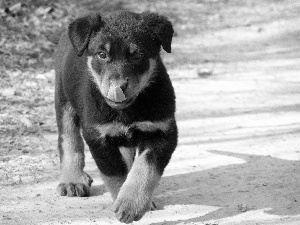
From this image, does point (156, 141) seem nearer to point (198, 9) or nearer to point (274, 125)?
→ point (274, 125)

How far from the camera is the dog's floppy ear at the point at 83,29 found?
479 centimetres

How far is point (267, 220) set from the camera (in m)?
4.60

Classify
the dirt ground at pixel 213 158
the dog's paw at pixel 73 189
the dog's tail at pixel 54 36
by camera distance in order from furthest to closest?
the dog's tail at pixel 54 36, the dog's paw at pixel 73 189, the dirt ground at pixel 213 158

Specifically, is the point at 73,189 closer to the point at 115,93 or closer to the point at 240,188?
the point at 115,93

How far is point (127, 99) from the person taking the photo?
4.46m

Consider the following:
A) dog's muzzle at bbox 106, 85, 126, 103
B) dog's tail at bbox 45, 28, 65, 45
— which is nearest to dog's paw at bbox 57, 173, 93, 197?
dog's muzzle at bbox 106, 85, 126, 103

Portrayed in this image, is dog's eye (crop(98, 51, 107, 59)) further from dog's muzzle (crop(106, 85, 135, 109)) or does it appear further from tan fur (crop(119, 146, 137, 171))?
tan fur (crop(119, 146, 137, 171))

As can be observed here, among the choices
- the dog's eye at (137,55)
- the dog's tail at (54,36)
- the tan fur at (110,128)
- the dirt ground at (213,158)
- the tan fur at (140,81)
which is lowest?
the dog's tail at (54,36)

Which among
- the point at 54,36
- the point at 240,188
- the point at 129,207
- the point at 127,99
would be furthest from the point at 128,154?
the point at 54,36

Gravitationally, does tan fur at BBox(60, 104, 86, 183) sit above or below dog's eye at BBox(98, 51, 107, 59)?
below

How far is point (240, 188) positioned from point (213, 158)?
0.85m

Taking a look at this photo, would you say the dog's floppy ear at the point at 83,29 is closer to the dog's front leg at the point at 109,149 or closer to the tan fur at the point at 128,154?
the dog's front leg at the point at 109,149

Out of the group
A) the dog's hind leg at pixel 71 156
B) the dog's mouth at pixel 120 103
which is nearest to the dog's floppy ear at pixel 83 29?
the dog's mouth at pixel 120 103

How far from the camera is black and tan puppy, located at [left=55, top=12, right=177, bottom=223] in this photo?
445 centimetres
